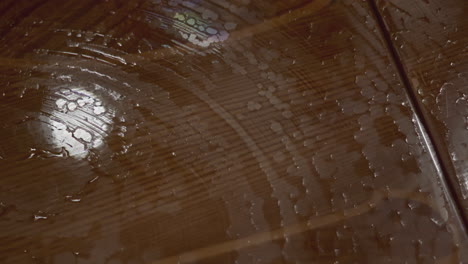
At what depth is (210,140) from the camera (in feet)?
2.44

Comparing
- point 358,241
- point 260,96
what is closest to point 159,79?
point 260,96

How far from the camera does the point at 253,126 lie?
0.76m

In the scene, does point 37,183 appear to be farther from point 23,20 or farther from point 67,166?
point 23,20

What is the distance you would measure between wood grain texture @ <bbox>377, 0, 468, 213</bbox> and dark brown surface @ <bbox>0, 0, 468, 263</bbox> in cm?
4

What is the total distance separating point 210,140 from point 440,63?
1.64 feet

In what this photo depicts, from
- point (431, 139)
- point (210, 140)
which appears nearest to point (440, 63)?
point (431, 139)

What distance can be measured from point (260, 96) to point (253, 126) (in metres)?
0.06

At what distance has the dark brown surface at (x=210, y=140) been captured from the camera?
0.69 m

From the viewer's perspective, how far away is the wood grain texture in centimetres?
77

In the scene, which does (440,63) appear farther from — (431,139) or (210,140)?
(210,140)

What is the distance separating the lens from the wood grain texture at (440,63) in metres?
0.77

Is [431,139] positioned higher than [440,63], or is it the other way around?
[440,63]

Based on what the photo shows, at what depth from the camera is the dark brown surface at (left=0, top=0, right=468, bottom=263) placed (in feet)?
2.25

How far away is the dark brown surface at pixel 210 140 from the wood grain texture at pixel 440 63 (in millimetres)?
36
